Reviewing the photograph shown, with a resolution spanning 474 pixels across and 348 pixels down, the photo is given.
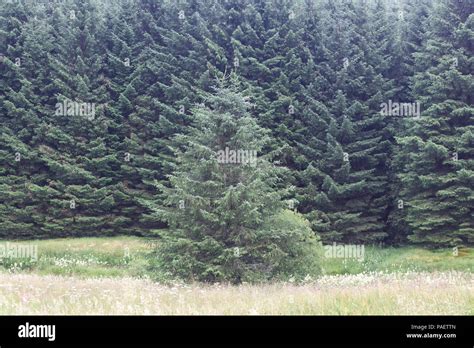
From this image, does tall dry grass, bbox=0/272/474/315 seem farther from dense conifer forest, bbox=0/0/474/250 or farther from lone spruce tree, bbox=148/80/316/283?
dense conifer forest, bbox=0/0/474/250

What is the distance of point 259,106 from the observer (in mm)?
32125

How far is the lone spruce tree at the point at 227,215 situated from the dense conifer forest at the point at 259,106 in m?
10.6

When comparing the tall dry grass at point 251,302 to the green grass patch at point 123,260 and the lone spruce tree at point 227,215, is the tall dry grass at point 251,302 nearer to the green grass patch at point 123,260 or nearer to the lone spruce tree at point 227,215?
the lone spruce tree at point 227,215

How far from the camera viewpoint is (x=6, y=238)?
101 feet

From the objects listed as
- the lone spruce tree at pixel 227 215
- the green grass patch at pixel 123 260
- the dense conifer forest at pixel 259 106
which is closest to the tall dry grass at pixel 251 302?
the lone spruce tree at pixel 227 215

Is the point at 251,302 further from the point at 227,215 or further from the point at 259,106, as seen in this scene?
the point at 259,106

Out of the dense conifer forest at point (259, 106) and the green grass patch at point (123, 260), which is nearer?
the green grass patch at point (123, 260)

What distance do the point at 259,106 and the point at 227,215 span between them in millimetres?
19229

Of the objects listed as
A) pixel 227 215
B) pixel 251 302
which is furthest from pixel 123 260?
pixel 251 302

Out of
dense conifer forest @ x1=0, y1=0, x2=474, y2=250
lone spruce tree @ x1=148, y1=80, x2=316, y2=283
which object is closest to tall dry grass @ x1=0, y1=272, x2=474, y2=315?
lone spruce tree @ x1=148, y1=80, x2=316, y2=283

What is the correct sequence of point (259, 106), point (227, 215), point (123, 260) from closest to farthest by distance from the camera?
point (227, 215), point (123, 260), point (259, 106)

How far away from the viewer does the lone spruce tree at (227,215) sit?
1391cm
